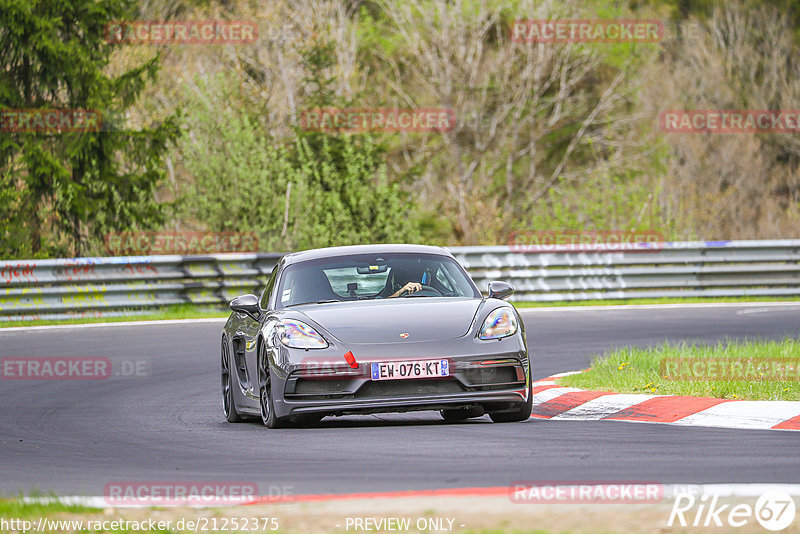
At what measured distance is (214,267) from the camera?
22.2 m

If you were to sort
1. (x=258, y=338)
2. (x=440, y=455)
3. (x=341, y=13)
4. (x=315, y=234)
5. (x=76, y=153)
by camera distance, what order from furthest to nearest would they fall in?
(x=341, y=13), (x=315, y=234), (x=76, y=153), (x=258, y=338), (x=440, y=455)

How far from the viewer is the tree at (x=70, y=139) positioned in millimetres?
25391

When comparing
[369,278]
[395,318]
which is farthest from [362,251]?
[395,318]

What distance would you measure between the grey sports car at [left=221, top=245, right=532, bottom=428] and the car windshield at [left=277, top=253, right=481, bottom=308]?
11 millimetres

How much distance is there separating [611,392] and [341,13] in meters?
35.7

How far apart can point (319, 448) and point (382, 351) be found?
1.01 metres

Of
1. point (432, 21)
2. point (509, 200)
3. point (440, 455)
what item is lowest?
point (509, 200)

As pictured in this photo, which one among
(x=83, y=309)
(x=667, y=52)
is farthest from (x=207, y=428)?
(x=667, y=52)

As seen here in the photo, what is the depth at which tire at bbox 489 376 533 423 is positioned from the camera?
31.1 feet

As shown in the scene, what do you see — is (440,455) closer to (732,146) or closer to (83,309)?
(83,309)
